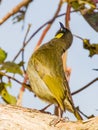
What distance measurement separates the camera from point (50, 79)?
9.53ft

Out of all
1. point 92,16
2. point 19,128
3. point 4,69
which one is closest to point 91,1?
point 92,16

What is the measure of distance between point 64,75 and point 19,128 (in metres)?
0.37

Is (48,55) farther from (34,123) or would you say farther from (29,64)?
(34,123)

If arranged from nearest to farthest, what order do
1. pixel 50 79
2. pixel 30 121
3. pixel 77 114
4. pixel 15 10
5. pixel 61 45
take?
pixel 30 121
pixel 77 114
pixel 50 79
pixel 15 10
pixel 61 45

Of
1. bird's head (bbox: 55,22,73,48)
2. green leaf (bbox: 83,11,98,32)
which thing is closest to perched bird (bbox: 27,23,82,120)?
bird's head (bbox: 55,22,73,48)

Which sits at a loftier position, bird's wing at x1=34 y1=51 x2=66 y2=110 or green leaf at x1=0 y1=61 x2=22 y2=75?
green leaf at x1=0 y1=61 x2=22 y2=75

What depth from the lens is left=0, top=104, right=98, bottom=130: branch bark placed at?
2594mm

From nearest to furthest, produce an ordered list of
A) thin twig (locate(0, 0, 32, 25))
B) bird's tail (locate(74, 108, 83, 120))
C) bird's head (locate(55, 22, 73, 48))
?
bird's tail (locate(74, 108, 83, 120))
thin twig (locate(0, 0, 32, 25))
bird's head (locate(55, 22, 73, 48))

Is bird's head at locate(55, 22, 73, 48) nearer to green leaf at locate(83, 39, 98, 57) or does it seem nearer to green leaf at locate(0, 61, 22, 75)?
green leaf at locate(83, 39, 98, 57)

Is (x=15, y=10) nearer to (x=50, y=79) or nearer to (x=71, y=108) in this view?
(x=50, y=79)

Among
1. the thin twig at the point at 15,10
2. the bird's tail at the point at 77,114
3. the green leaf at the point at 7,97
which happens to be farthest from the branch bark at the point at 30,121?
the thin twig at the point at 15,10

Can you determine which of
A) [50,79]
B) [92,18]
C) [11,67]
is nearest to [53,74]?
[50,79]

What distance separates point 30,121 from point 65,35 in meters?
0.57

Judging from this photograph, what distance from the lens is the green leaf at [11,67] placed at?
9.31 ft
